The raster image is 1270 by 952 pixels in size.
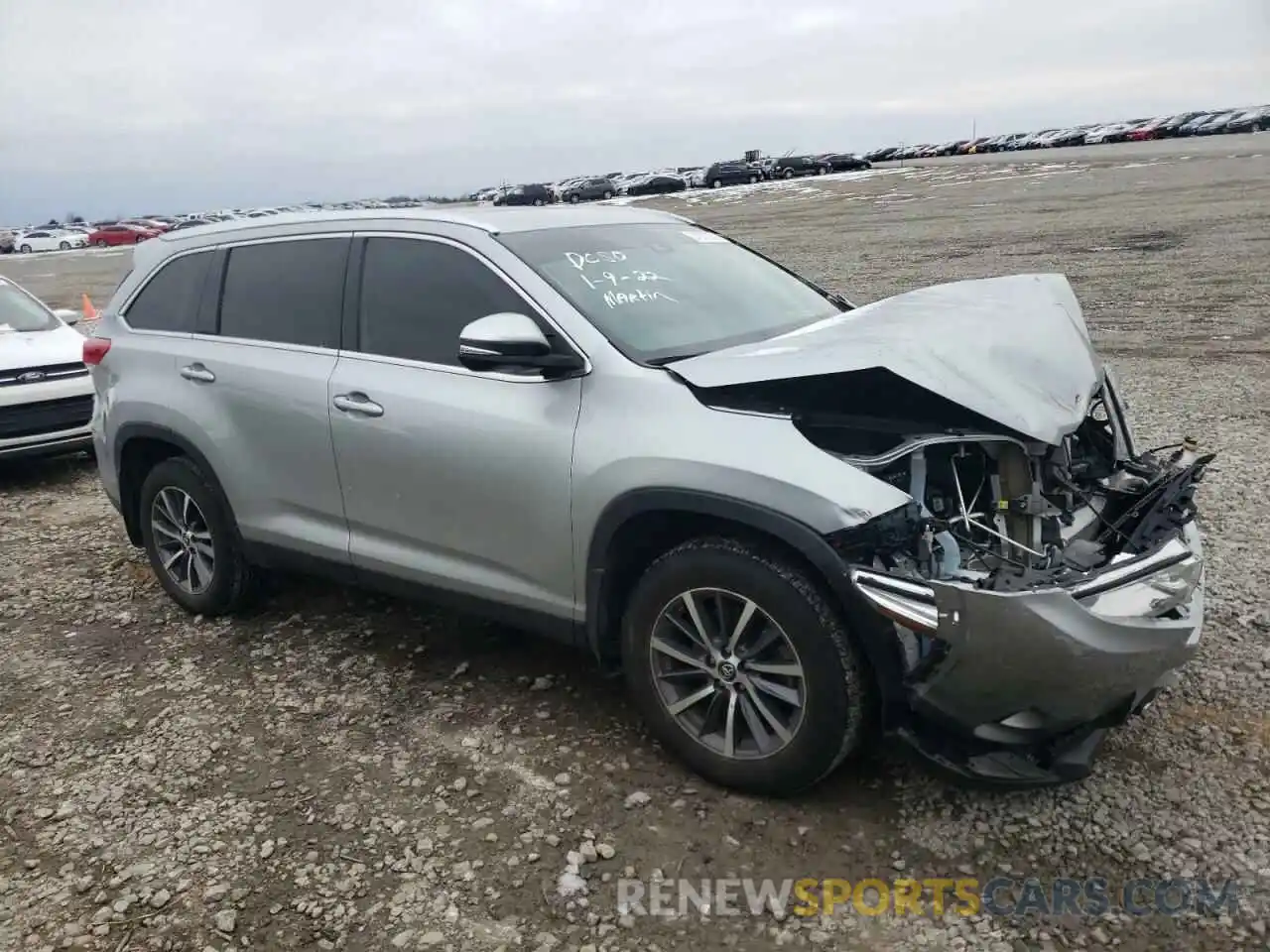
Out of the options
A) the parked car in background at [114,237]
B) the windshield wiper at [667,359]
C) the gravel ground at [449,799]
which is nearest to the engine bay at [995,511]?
the windshield wiper at [667,359]

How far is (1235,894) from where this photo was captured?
8.81 ft

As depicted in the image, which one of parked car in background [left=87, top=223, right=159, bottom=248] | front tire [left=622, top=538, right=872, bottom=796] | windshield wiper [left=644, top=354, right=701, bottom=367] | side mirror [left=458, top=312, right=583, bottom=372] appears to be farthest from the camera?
parked car in background [left=87, top=223, right=159, bottom=248]

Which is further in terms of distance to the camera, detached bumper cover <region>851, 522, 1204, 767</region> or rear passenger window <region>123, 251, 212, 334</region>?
rear passenger window <region>123, 251, 212, 334</region>

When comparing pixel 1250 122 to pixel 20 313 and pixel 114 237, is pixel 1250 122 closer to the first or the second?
pixel 114 237

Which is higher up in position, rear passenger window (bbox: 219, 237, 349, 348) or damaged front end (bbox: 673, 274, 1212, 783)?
rear passenger window (bbox: 219, 237, 349, 348)

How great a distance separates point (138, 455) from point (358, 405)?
5.90 ft

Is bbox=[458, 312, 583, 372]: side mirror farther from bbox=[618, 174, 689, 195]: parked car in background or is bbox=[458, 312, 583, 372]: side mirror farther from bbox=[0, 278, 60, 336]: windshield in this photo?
bbox=[618, 174, 689, 195]: parked car in background

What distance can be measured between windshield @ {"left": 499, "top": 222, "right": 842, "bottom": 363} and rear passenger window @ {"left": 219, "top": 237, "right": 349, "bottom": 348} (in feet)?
2.91

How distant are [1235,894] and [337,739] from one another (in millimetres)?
2942

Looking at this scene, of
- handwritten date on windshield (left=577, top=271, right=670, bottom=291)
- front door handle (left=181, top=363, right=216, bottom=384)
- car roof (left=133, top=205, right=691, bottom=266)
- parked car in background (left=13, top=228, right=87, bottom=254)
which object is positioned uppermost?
car roof (left=133, top=205, right=691, bottom=266)

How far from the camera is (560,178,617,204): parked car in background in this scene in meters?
52.4

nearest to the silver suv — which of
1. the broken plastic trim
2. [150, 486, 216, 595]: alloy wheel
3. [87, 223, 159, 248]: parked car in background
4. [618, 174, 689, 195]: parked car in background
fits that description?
the broken plastic trim

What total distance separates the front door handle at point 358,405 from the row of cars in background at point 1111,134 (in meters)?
64.5

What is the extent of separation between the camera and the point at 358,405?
12.9 feet
